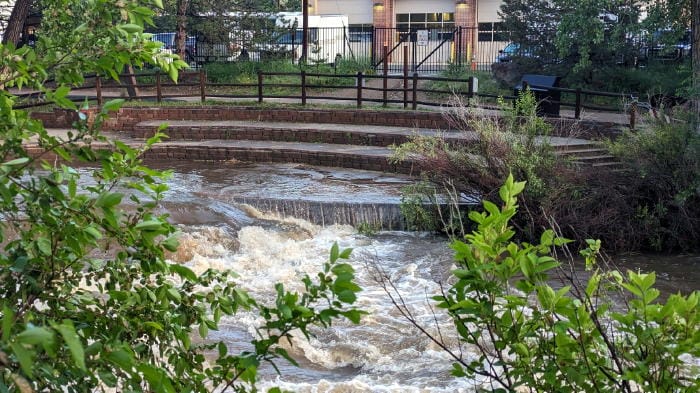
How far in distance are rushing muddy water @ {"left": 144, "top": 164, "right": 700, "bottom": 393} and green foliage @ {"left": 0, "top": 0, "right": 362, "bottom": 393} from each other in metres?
3.09

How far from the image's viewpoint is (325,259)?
1277 centimetres

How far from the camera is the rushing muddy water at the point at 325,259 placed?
29.1 feet

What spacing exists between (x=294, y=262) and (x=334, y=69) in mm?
16913

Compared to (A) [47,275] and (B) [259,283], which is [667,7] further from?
(A) [47,275]

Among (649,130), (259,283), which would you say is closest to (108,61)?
(259,283)

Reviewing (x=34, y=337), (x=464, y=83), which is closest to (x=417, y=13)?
(x=464, y=83)

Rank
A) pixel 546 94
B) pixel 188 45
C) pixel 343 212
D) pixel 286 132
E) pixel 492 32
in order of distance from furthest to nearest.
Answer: pixel 188 45 < pixel 492 32 < pixel 286 132 < pixel 546 94 < pixel 343 212

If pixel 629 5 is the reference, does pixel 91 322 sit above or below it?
below

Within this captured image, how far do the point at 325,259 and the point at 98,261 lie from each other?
947cm

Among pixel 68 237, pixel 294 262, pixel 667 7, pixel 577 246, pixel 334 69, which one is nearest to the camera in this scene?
pixel 68 237

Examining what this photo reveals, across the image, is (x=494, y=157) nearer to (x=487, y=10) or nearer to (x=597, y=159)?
(x=597, y=159)

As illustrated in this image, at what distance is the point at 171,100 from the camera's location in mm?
25453

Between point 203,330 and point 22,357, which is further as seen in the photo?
point 203,330

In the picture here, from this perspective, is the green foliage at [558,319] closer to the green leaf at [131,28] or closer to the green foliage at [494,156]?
the green leaf at [131,28]
